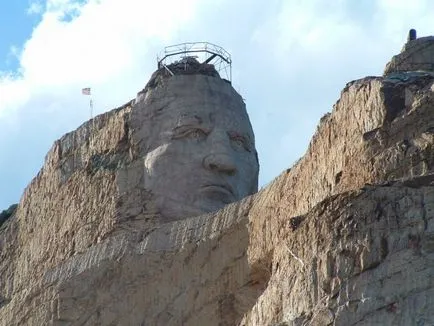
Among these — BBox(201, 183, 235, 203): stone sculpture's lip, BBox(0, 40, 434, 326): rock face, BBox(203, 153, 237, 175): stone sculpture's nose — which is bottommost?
BBox(0, 40, 434, 326): rock face

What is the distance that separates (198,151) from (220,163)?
0.46m

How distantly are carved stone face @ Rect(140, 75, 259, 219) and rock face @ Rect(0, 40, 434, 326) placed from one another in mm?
329

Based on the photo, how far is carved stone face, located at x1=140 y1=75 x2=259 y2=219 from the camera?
29.4 metres

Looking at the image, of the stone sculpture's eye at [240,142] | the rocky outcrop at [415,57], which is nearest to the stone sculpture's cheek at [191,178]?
the stone sculpture's eye at [240,142]

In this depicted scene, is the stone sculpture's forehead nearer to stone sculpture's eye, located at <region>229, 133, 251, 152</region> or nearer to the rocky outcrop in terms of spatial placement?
stone sculpture's eye, located at <region>229, 133, 251, 152</region>

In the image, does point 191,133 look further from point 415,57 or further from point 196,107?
point 415,57

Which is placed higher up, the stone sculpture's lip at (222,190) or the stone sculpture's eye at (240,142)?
the stone sculpture's eye at (240,142)

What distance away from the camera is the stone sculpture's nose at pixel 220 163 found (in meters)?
29.5

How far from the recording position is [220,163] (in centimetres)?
2952

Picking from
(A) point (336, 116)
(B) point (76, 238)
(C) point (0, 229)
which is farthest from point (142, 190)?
(A) point (336, 116)

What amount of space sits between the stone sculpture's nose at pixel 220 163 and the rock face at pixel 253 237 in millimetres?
1091

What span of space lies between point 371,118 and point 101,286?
7.44 meters

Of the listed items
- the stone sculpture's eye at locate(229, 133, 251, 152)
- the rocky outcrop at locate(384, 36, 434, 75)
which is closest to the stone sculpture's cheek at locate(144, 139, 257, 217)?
the stone sculpture's eye at locate(229, 133, 251, 152)

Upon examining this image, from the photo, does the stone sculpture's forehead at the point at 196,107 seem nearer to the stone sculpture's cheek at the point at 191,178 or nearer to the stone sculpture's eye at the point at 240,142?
the stone sculpture's eye at the point at 240,142
